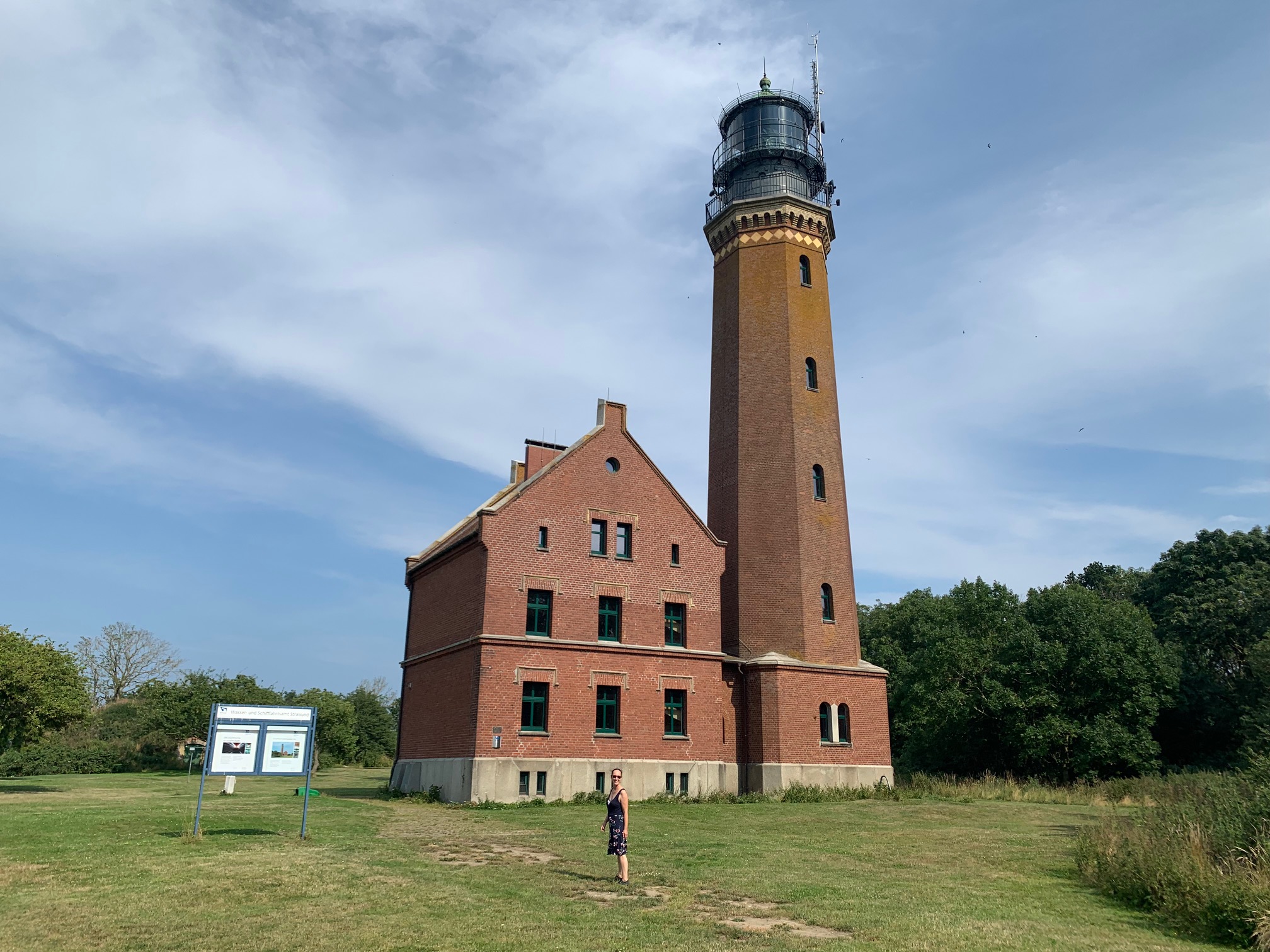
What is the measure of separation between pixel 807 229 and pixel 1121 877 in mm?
28863

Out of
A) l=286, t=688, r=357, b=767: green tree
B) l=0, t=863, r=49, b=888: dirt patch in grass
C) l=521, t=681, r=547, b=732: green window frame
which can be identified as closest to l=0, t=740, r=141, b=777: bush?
l=286, t=688, r=357, b=767: green tree

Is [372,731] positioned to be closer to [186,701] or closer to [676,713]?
[186,701]

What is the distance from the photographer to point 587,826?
2002 cm

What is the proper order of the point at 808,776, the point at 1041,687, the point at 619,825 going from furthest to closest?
the point at 1041,687, the point at 808,776, the point at 619,825

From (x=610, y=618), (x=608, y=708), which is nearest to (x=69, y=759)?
(x=608, y=708)

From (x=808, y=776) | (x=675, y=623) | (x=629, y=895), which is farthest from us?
(x=675, y=623)

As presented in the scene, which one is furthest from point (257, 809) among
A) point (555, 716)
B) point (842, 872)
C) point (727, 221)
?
point (727, 221)

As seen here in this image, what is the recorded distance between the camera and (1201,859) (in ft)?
36.2

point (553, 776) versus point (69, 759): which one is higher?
point (69, 759)

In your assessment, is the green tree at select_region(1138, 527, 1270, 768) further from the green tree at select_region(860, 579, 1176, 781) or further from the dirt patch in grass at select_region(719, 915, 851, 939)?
the dirt patch in grass at select_region(719, 915, 851, 939)

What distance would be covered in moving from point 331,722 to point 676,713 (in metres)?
40.4

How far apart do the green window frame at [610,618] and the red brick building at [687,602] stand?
0.20ft

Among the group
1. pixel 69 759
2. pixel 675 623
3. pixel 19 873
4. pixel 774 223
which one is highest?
pixel 774 223

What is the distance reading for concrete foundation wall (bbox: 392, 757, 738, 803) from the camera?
26.0m
